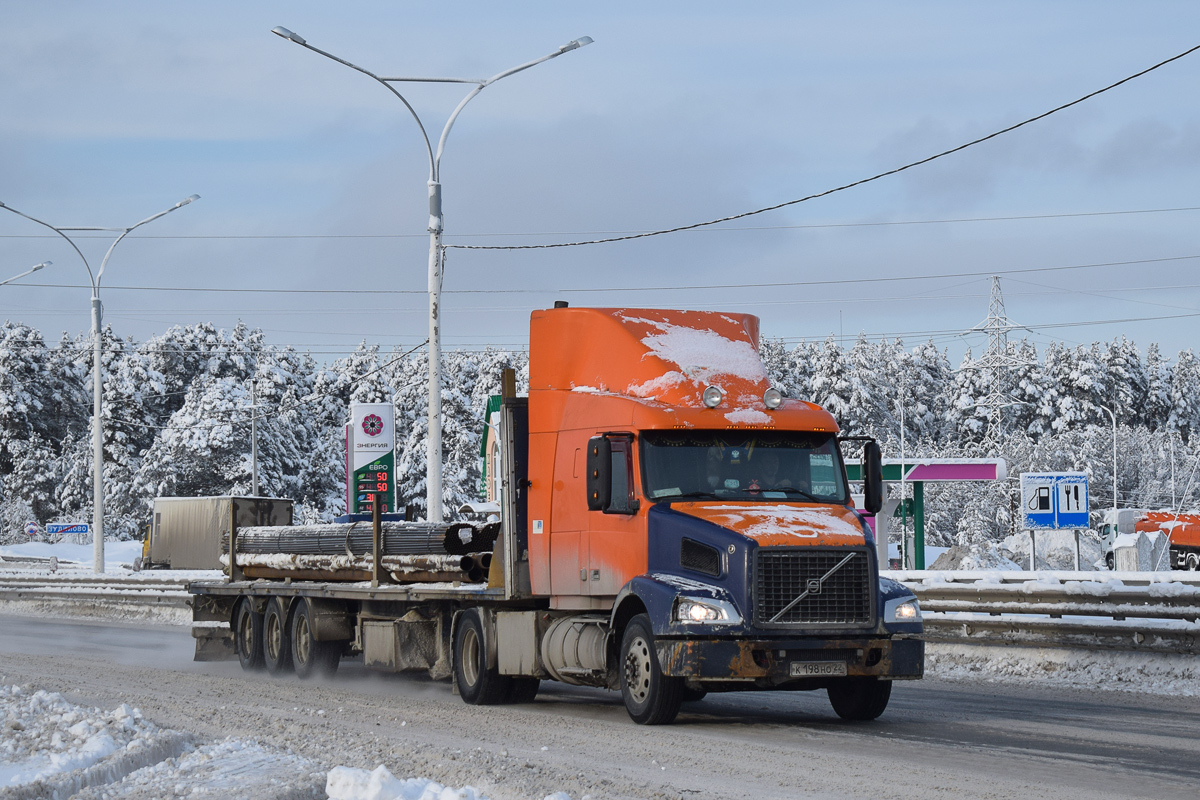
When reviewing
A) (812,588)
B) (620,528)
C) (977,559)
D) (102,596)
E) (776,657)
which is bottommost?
(102,596)

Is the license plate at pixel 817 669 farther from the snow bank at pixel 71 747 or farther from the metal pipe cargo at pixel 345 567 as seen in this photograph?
the snow bank at pixel 71 747

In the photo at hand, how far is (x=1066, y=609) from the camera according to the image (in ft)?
58.4

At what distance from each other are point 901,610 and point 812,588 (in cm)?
93

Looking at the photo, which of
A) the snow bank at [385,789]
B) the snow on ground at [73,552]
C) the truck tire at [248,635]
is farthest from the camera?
the snow on ground at [73,552]

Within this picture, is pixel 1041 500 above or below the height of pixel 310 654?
above

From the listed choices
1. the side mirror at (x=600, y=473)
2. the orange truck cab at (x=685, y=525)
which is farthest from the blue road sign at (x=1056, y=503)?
the side mirror at (x=600, y=473)

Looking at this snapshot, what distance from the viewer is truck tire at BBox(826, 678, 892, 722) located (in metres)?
13.0

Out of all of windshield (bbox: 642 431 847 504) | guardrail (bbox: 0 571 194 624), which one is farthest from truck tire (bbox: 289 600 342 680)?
guardrail (bbox: 0 571 194 624)

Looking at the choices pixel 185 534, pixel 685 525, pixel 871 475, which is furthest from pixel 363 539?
pixel 185 534

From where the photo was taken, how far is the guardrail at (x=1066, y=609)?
16250 mm

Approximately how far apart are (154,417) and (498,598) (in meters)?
95.7

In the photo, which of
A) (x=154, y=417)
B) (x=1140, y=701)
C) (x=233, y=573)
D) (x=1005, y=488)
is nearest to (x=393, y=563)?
(x=233, y=573)

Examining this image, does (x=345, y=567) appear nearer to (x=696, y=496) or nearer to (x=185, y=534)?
(x=696, y=496)

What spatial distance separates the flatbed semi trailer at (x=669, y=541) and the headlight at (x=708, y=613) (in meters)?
0.01
